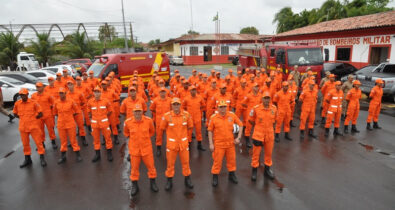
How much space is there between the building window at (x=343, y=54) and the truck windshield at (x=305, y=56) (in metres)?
8.77

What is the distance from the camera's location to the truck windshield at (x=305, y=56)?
1194 centimetres

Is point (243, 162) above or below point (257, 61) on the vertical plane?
below

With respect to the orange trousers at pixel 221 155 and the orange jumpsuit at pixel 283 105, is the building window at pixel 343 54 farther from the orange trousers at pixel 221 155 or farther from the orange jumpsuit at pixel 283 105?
the orange trousers at pixel 221 155

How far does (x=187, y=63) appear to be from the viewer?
38656 millimetres

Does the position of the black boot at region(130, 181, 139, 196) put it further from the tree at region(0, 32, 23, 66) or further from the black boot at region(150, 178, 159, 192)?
the tree at region(0, 32, 23, 66)

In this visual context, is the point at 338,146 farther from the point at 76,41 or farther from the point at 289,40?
the point at 76,41

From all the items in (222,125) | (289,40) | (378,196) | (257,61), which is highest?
(289,40)

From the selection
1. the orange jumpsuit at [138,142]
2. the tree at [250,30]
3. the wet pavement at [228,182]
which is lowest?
the wet pavement at [228,182]

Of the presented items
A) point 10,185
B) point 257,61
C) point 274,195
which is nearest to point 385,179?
point 274,195

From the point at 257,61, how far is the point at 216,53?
24145 millimetres

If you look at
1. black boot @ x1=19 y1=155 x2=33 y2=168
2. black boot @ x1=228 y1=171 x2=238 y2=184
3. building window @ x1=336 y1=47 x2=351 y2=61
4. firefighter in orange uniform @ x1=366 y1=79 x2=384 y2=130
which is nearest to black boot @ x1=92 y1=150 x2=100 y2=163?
black boot @ x1=19 y1=155 x2=33 y2=168

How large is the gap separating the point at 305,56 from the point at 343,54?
9.79 metres

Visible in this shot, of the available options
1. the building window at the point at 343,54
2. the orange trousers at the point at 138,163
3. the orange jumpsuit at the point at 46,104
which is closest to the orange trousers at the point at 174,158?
the orange trousers at the point at 138,163

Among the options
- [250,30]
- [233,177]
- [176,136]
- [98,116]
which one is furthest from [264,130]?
[250,30]
